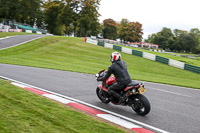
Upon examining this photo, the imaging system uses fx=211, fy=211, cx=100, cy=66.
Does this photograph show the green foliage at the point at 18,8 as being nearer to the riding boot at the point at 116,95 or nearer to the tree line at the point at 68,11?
the tree line at the point at 68,11

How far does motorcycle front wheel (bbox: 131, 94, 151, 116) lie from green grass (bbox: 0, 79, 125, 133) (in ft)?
5.24

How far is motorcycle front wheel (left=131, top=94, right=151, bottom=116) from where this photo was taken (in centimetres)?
614

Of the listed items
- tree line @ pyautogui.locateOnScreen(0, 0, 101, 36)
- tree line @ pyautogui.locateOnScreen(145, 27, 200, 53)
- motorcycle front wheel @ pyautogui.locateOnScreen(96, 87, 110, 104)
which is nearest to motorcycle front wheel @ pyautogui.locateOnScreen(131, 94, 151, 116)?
motorcycle front wheel @ pyautogui.locateOnScreen(96, 87, 110, 104)

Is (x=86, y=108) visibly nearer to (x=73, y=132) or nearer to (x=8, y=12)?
(x=73, y=132)

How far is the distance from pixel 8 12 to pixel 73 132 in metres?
65.2

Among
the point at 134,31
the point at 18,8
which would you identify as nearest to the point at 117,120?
the point at 18,8

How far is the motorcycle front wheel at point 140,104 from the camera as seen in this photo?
242 inches

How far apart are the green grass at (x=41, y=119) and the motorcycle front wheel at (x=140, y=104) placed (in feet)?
5.24

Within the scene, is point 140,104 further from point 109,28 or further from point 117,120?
point 109,28

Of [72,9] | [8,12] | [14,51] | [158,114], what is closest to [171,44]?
[72,9]

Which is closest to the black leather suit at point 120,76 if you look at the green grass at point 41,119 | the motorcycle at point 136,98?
the motorcycle at point 136,98

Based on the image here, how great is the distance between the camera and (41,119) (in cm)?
479

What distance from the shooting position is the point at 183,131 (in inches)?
205

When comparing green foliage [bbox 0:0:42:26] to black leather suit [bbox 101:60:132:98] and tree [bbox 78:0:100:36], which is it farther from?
black leather suit [bbox 101:60:132:98]
